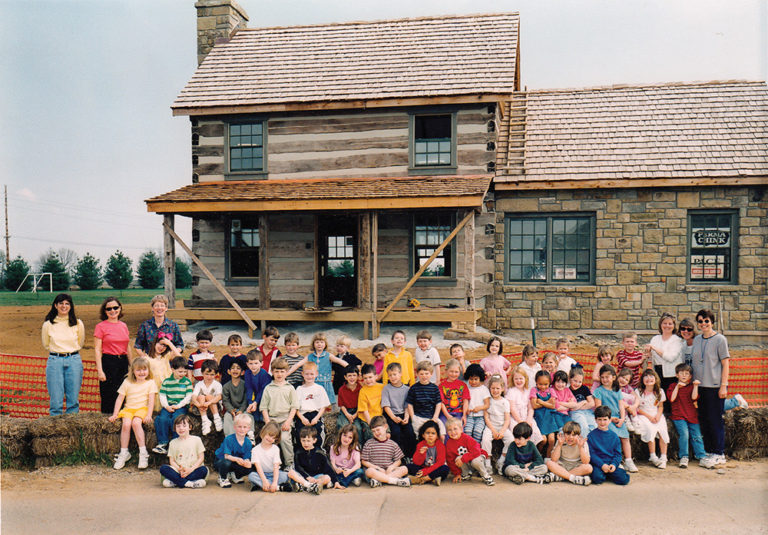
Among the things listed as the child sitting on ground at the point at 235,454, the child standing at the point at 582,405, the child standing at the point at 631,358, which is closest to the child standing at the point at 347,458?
the child sitting on ground at the point at 235,454

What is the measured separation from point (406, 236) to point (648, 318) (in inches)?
221

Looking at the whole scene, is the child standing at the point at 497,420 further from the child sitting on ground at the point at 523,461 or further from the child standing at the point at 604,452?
the child standing at the point at 604,452

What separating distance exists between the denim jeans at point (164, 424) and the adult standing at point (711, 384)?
5.54 m

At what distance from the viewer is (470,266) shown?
45.2ft

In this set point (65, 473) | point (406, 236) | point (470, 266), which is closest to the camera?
point (65, 473)

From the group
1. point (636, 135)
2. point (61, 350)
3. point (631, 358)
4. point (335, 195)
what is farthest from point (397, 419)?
point (636, 135)

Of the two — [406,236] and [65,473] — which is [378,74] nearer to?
[406,236]

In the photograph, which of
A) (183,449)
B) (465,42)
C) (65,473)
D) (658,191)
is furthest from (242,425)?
(465,42)

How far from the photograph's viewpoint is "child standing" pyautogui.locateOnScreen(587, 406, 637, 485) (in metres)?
6.23

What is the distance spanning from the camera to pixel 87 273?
40000mm

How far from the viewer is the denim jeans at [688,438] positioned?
22.4 ft

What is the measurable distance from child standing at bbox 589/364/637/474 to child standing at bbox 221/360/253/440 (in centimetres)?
373

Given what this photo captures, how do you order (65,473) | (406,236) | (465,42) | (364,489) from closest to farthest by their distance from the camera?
1. (364,489)
2. (65,473)
3. (406,236)
4. (465,42)

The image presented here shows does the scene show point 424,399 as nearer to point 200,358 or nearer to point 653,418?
point 653,418
